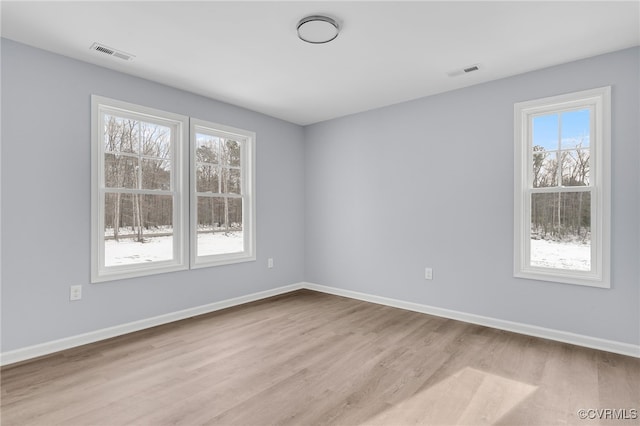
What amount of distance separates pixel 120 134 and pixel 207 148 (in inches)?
39.7

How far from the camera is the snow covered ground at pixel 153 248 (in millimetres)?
3379

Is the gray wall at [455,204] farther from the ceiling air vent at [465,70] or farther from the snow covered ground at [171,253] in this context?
the ceiling air vent at [465,70]

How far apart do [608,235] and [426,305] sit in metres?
1.94

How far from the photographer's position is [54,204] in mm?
2928

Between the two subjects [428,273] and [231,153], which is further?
[231,153]

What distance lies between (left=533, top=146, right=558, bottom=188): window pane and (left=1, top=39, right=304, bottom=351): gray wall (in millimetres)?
3970

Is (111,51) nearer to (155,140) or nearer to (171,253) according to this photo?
(155,140)

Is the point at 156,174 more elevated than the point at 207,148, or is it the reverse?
the point at 207,148

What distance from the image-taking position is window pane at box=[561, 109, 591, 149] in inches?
123

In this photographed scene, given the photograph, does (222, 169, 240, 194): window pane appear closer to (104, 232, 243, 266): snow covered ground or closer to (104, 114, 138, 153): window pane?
(104, 232, 243, 266): snow covered ground

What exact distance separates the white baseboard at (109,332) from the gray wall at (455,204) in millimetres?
1585

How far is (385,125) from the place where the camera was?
448 cm

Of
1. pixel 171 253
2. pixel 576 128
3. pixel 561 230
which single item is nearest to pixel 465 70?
pixel 576 128

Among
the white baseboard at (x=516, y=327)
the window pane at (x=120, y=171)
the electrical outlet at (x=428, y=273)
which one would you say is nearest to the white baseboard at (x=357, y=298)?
the white baseboard at (x=516, y=327)
